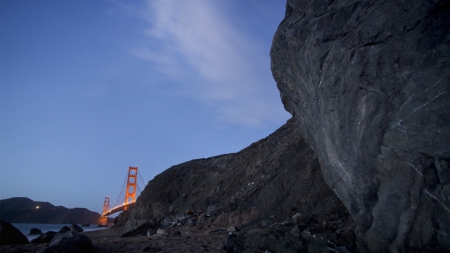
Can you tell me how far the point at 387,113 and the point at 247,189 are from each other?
1288cm

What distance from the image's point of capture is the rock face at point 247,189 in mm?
11038

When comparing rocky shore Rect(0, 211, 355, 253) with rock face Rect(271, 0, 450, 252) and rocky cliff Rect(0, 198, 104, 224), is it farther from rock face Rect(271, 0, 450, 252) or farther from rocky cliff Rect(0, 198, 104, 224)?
rocky cliff Rect(0, 198, 104, 224)

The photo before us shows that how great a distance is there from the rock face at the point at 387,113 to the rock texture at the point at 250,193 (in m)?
2.17

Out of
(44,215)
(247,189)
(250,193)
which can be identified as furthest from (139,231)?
(44,215)

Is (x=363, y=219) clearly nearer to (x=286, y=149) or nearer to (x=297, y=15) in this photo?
(x=297, y=15)

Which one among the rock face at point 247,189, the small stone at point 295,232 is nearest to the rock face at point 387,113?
the small stone at point 295,232

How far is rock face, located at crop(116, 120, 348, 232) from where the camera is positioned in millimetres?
11038

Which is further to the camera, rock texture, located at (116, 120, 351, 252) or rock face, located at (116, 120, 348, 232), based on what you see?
rock face, located at (116, 120, 348, 232)

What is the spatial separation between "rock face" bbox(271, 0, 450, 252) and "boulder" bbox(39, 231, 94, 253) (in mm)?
6326

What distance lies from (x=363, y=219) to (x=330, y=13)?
444 centimetres

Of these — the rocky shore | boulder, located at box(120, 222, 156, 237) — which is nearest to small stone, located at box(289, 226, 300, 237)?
the rocky shore

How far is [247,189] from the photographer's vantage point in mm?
16688

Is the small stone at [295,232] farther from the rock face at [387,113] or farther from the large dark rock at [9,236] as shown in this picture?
the large dark rock at [9,236]

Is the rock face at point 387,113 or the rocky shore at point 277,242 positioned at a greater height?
the rock face at point 387,113
